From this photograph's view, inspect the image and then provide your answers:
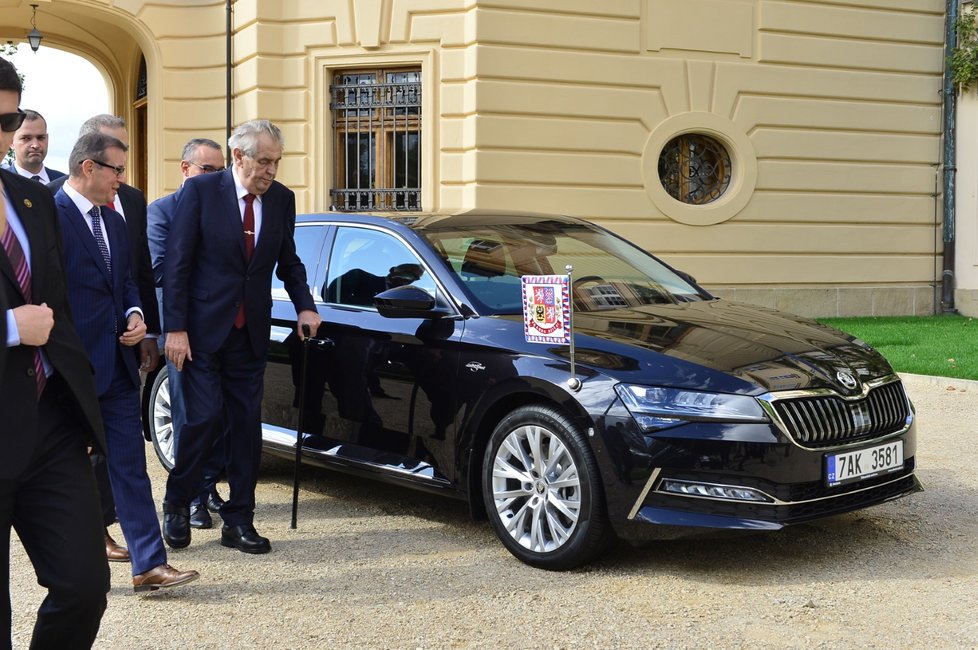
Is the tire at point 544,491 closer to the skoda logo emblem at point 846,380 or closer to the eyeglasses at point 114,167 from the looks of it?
the skoda logo emblem at point 846,380

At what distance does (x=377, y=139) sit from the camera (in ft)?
47.3

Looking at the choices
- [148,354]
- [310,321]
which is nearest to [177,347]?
[148,354]

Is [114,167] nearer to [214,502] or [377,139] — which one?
[214,502]

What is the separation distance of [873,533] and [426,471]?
2.06m

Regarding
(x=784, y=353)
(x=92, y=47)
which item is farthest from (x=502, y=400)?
(x=92, y=47)

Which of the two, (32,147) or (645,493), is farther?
(32,147)

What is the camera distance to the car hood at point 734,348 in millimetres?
4523

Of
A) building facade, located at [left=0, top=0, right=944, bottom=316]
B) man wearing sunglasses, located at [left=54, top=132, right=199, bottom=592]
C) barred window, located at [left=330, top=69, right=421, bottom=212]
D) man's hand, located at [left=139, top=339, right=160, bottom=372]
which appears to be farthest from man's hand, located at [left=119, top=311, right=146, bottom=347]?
barred window, located at [left=330, top=69, right=421, bottom=212]

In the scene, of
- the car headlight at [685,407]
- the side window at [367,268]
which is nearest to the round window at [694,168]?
the side window at [367,268]

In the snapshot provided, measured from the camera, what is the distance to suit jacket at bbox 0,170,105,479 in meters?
2.59

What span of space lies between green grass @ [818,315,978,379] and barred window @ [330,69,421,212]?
5.55 meters

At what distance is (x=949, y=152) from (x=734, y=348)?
40.6ft

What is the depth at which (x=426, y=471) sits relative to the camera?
206 inches

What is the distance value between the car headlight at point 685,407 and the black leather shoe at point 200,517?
7.73ft
